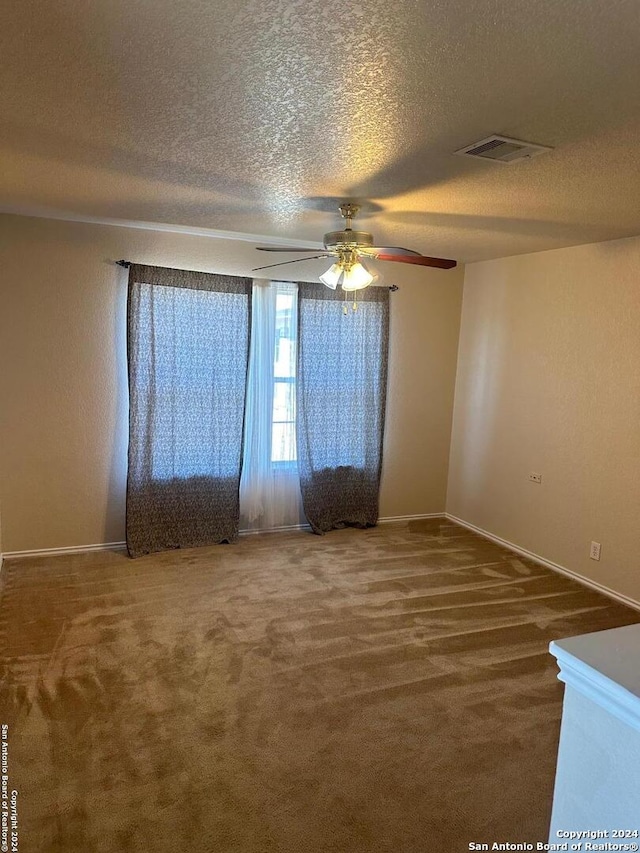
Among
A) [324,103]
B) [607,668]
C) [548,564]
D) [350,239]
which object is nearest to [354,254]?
[350,239]

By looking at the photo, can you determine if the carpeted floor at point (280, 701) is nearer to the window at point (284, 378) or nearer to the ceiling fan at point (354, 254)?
the window at point (284, 378)

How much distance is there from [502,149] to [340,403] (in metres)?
2.99

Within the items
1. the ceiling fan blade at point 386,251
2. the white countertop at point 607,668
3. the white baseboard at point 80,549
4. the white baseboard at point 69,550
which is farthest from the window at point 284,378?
the white countertop at point 607,668

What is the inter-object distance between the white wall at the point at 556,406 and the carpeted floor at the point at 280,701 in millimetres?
447

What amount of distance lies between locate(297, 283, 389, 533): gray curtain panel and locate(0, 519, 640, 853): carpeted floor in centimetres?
86

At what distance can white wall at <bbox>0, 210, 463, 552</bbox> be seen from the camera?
4082mm

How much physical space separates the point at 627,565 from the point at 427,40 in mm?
3544

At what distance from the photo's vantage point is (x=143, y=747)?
2.38 m

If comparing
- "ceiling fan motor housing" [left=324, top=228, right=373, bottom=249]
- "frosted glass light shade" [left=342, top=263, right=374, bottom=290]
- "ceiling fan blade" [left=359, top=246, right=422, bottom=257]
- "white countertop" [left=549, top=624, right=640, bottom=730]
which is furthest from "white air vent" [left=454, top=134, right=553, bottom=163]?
"white countertop" [left=549, top=624, right=640, bottom=730]

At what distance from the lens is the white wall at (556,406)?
3.94 meters

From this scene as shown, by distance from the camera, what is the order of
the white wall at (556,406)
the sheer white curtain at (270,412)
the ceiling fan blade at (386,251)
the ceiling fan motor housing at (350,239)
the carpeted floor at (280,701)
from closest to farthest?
1. the carpeted floor at (280,701)
2. the ceiling fan blade at (386,251)
3. the ceiling fan motor housing at (350,239)
4. the white wall at (556,406)
5. the sheer white curtain at (270,412)

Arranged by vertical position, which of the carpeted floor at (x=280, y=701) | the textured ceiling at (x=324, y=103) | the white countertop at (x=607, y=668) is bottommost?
the carpeted floor at (x=280, y=701)

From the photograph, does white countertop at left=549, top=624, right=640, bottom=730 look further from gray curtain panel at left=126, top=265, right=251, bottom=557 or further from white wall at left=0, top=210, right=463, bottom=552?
white wall at left=0, top=210, right=463, bottom=552

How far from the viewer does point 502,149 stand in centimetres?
228
